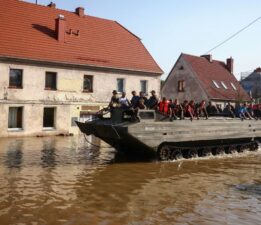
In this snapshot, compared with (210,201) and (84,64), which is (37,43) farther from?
(210,201)

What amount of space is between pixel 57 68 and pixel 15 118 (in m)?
3.89

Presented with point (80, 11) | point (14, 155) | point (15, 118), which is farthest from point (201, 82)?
point (14, 155)

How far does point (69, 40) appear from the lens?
26.9 meters

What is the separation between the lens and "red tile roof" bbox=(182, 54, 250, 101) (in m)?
38.3

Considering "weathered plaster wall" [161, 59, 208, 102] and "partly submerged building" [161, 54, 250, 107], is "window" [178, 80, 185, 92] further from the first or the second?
"weathered plaster wall" [161, 59, 208, 102]

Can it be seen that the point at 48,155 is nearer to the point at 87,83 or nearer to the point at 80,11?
the point at 87,83

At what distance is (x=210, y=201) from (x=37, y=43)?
18.4 metres

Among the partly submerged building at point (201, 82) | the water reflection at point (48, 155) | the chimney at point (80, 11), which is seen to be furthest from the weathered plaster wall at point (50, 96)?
the partly submerged building at point (201, 82)

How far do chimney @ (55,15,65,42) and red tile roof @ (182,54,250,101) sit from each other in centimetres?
1569

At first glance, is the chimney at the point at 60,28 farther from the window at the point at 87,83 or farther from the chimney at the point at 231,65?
the chimney at the point at 231,65

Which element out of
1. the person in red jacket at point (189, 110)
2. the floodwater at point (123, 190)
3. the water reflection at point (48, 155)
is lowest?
the floodwater at point (123, 190)

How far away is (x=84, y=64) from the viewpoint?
25.6 meters

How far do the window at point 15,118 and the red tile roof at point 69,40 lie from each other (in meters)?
2.94

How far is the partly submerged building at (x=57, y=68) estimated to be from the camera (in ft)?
76.0
